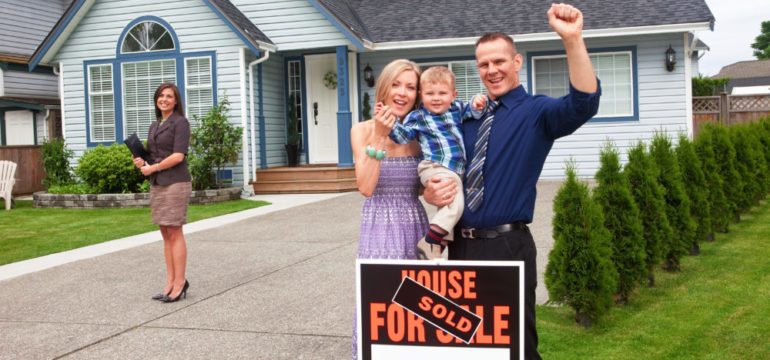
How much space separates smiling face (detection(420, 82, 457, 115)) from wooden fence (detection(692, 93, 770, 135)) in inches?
672

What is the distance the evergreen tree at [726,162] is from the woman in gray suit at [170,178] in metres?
6.12

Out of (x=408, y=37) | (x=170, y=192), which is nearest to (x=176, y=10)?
(x=408, y=37)

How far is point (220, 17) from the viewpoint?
1590 centimetres

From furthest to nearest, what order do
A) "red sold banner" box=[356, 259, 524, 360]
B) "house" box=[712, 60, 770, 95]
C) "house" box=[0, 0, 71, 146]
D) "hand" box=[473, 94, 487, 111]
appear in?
"house" box=[712, 60, 770, 95] → "house" box=[0, 0, 71, 146] → "hand" box=[473, 94, 487, 111] → "red sold banner" box=[356, 259, 524, 360]

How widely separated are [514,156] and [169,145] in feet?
13.6

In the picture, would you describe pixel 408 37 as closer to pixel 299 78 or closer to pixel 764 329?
pixel 299 78

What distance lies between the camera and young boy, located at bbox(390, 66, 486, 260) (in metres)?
3.11

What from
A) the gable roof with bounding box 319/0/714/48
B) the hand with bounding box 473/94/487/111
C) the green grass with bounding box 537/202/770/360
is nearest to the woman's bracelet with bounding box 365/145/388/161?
the hand with bounding box 473/94/487/111

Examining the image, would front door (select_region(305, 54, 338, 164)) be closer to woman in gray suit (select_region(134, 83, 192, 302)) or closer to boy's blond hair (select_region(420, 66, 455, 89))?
woman in gray suit (select_region(134, 83, 192, 302))

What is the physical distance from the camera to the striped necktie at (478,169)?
3.10 m

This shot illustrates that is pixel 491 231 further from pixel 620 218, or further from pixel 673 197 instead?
pixel 673 197

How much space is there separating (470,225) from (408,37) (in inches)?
556

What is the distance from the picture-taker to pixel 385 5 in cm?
1895

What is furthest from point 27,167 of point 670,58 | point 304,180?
point 670,58
